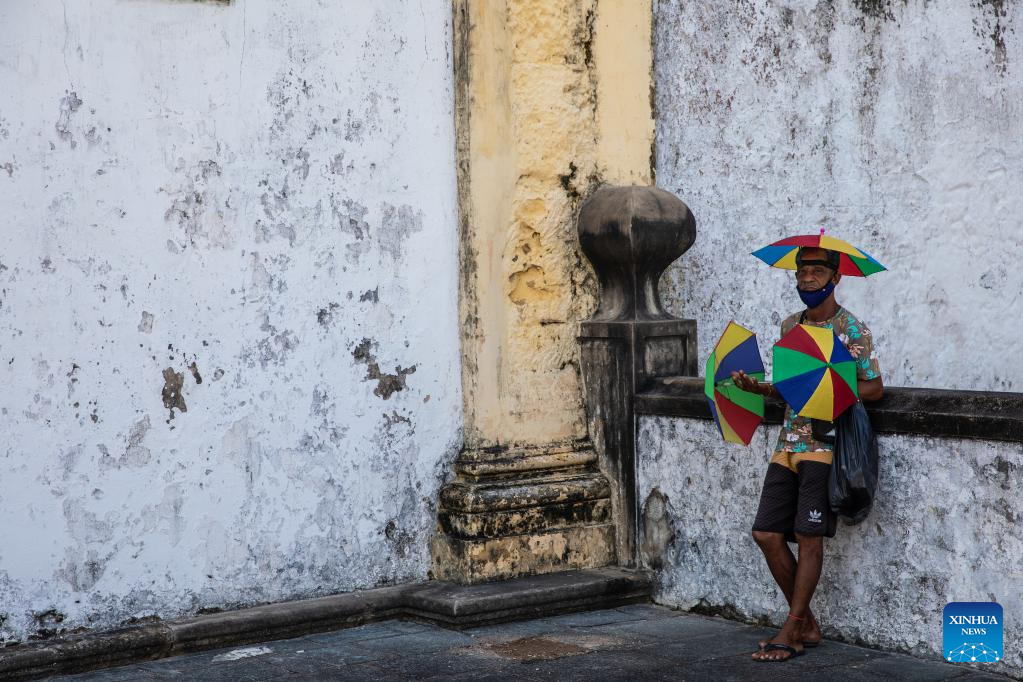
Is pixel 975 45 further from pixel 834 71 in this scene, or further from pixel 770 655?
pixel 770 655

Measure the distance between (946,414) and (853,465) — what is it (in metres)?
0.38

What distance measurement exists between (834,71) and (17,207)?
4.54 metres

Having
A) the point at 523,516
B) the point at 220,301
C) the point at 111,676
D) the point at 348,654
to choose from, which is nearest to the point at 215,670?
the point at 111,676

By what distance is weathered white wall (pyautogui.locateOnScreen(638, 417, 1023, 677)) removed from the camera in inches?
195

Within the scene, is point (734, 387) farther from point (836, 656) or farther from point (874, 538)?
point (836, 656)

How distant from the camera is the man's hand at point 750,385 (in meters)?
5.31

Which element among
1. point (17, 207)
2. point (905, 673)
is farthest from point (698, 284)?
point (17, 207)

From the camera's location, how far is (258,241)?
579cm

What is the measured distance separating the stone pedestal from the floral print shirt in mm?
1298

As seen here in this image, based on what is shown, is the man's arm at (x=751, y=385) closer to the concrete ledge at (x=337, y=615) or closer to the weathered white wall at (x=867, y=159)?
the concrete ledge at (x=337, y=615)

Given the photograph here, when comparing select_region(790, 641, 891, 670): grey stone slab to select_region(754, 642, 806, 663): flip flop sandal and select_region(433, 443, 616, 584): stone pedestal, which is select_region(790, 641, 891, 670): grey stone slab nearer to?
select_region(754, 642, 806, 663): flip flop sandal

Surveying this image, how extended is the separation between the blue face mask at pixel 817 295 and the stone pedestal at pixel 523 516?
1.64 meters

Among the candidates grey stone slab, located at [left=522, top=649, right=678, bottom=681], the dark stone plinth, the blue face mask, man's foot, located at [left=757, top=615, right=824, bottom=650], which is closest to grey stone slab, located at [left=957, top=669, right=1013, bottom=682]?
man's foot, located at [left=757, top=615, right=824, bottom=650]

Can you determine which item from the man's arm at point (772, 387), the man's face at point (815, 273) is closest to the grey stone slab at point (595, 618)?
the man's arm at point (772, 387)
